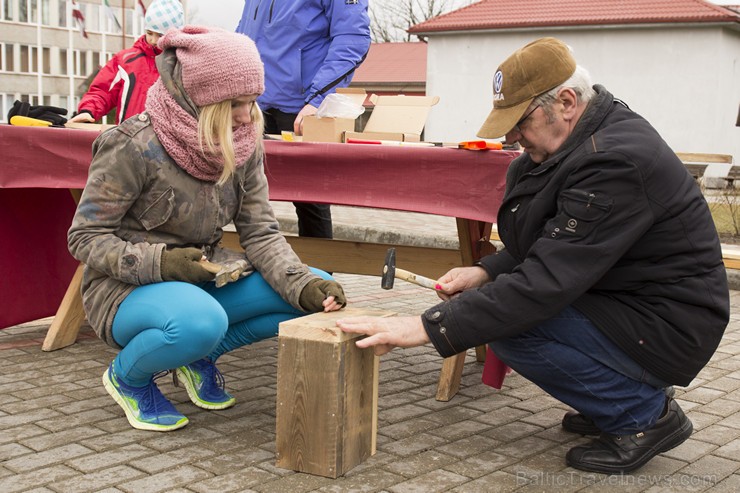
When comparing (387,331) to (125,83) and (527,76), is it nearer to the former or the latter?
(527,76)

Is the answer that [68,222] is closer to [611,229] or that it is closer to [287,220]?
[611,229]

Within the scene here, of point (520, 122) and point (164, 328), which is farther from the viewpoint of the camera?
point (164, 328)

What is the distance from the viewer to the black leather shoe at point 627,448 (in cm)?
271

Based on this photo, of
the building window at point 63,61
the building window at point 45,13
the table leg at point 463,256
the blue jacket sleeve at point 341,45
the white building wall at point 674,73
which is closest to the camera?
the table leg at point 463,256

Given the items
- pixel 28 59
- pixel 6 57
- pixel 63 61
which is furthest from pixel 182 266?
pixel 63 61

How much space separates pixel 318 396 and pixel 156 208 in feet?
2.86

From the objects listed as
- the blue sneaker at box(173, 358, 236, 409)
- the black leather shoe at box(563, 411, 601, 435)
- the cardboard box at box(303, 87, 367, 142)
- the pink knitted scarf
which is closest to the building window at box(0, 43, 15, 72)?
the cardboard box at box(303, 87, 367, 142)

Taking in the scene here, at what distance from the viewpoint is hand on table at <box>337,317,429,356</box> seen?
2533 millimetres

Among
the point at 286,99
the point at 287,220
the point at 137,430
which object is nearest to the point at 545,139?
the point at 137,430

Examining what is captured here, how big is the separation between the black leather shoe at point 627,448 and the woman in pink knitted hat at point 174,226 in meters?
0.90

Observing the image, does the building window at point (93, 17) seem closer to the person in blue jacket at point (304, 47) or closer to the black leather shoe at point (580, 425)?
the person in blue jacket at point (304, 47)

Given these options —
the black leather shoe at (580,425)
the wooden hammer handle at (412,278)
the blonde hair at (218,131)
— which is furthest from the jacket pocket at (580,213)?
the blonde hair at (218,131)

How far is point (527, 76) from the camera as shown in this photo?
8.40 ft

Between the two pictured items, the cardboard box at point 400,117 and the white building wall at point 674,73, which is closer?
the cardboard box at point 400,117
